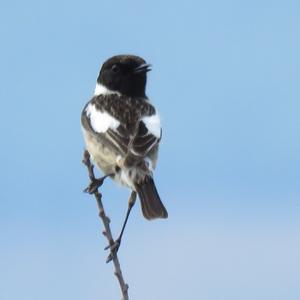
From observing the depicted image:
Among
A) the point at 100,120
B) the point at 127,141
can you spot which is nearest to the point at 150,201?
the point at 127,141

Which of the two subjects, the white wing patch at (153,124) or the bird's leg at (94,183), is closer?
the bird's leg at (94,183)

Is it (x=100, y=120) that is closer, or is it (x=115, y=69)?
(x=100, y=120)

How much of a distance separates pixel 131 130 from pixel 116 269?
3100mm

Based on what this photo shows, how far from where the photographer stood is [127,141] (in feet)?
24.8

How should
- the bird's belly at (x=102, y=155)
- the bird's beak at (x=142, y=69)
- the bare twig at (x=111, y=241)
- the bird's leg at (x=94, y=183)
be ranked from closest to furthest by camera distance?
the bare twig at (x=111, y=241), the bird's leg at (x=94, y=183), the bird's belly at (x=102, y=155), the bird's beak at (x=142, y=69)

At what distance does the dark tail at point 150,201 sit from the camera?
6.98 meters

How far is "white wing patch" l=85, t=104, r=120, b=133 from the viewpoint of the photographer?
7736mm

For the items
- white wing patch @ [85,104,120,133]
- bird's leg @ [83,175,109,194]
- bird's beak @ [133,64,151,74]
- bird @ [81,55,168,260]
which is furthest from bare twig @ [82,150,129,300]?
bird's beak @ [133,64,151,74]

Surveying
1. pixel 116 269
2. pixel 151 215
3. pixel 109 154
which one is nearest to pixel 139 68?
pixel 109 154

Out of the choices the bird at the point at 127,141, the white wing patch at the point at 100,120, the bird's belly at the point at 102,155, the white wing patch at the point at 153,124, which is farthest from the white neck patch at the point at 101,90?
the bird's belly at the point at 102,155

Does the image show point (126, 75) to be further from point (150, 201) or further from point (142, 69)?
point (150, 201)

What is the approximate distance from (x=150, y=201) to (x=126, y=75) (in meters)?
2.30

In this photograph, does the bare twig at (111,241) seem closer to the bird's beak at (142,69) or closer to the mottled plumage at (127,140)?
the mottled plumage at (127,140)

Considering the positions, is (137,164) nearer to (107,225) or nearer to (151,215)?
(151,215)
